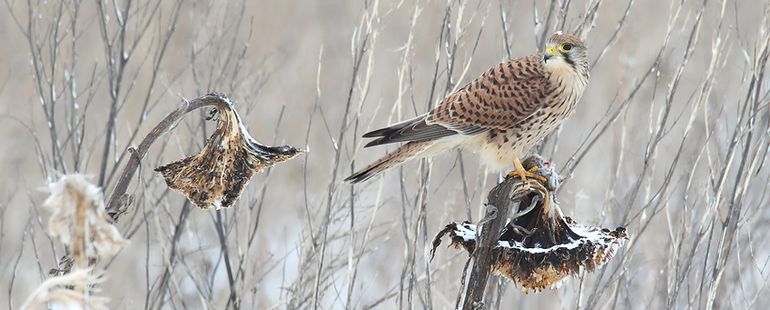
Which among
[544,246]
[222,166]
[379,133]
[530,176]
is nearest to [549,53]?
[379,133]

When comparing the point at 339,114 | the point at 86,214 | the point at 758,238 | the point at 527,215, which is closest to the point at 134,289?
the point at 339,114

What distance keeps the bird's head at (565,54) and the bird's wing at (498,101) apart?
0.32 feet

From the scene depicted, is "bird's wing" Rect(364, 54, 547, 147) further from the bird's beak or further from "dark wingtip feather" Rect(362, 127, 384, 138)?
"dark wingtip feather" Rect(362, 127, 384, 138)

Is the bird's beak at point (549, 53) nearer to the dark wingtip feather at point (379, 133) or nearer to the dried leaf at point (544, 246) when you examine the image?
the dark wingtip feather at point (379, 133)

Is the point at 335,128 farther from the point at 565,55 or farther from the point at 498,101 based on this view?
the point at 565,55

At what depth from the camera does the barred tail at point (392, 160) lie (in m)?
3.69

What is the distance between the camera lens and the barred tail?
369cm

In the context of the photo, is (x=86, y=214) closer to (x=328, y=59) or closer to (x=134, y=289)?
(x=134, y=289)

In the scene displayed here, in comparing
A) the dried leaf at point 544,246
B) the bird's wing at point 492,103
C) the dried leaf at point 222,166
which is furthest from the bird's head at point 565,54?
the dried leaf at point 222,166

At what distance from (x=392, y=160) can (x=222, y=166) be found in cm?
143

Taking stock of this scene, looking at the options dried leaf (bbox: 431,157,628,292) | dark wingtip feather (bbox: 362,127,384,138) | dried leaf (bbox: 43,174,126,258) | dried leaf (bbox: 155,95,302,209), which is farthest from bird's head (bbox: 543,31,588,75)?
dried leaf (bbox: 43,174,126,258)

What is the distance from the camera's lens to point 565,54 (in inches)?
164

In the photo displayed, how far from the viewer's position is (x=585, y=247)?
2.89 m

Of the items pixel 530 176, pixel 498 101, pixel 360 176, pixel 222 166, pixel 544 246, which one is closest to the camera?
pixel 222 166
